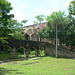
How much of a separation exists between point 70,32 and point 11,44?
1507 centimetres

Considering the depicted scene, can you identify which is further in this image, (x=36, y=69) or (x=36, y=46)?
(x=36, y=46)

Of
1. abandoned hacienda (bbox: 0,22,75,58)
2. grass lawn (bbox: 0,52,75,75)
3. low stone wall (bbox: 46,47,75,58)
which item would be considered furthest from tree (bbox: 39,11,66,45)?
grass lawn (bbox: 0,52,75,75)

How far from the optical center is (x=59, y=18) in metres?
28.4

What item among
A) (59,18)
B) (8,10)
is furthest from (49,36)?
(8,10)

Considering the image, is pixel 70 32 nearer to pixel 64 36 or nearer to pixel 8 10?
pixel 64 36

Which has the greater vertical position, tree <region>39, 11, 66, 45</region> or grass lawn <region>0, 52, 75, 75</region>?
tree <region>39, 11, 66, 45</region>

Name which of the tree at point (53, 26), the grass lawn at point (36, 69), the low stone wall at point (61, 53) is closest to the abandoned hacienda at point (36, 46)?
the low stone wall at point (61, 53)

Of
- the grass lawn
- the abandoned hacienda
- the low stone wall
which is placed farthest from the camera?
the low stone wall

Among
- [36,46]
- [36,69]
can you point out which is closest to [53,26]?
[36,46]

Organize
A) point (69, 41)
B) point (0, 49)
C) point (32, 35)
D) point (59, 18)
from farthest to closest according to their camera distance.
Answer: point (32, 35)
point (0, 49)
point (59, 18)
point (69, 41)

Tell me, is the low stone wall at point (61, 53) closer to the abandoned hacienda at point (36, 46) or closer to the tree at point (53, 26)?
the abandoned hacienda at point (36, 46)

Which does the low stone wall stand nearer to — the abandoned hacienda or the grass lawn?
A: the abandoned hacienda

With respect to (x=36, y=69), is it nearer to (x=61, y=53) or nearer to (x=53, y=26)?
(x=61, y=53)

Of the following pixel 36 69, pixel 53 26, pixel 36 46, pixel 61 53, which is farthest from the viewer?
pixel 53 26
